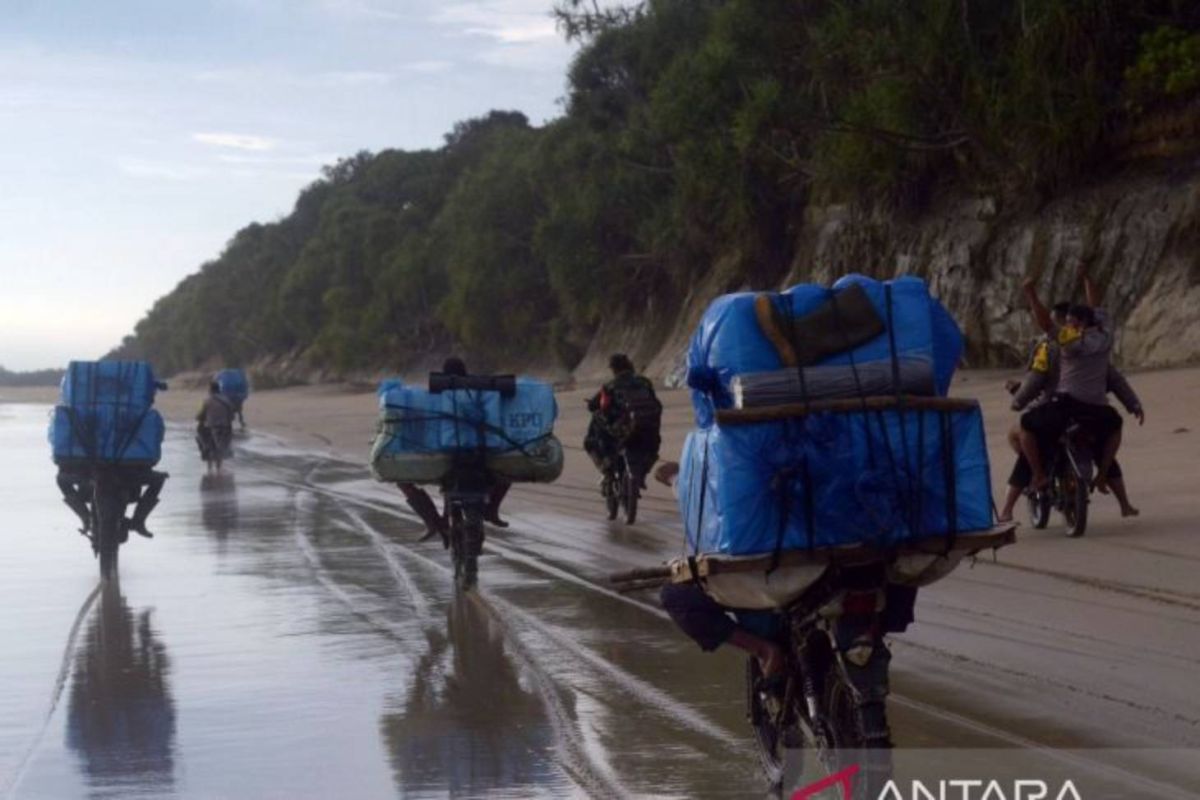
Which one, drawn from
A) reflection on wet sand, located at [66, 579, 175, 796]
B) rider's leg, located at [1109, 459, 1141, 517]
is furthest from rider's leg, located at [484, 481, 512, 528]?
rider's leg, located at [1109, 459, 1141, 517]

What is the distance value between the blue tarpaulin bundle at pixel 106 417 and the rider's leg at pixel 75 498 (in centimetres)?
44

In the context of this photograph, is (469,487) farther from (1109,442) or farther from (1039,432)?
(1109,442)

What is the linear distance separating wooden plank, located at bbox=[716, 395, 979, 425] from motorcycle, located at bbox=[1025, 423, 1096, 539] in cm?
894

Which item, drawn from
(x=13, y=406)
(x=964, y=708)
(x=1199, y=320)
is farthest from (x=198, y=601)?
(x=13, y=406)

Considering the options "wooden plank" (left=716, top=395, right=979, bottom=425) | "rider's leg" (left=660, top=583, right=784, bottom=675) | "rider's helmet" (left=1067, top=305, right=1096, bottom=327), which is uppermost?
"rider's helmet" (left=1067, top=305, right=1096, bottom=327)

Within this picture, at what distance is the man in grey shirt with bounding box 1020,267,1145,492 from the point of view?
48.5 ft

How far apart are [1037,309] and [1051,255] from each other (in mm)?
18621

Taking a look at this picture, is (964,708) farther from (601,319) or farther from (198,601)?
(601,319)

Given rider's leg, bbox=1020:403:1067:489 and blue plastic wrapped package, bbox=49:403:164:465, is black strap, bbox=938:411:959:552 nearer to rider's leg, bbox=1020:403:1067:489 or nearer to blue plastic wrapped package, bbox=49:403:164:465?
rider's leg, bbox=1020:403:1067:489

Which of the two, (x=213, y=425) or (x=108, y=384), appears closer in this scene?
(x=108, y=384)

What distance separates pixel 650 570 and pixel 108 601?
8808 millimetres

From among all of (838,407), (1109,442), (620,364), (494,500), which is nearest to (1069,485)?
(1109,442)

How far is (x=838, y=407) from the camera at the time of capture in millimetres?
6270

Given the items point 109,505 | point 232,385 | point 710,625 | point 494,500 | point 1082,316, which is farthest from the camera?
point 232,385
